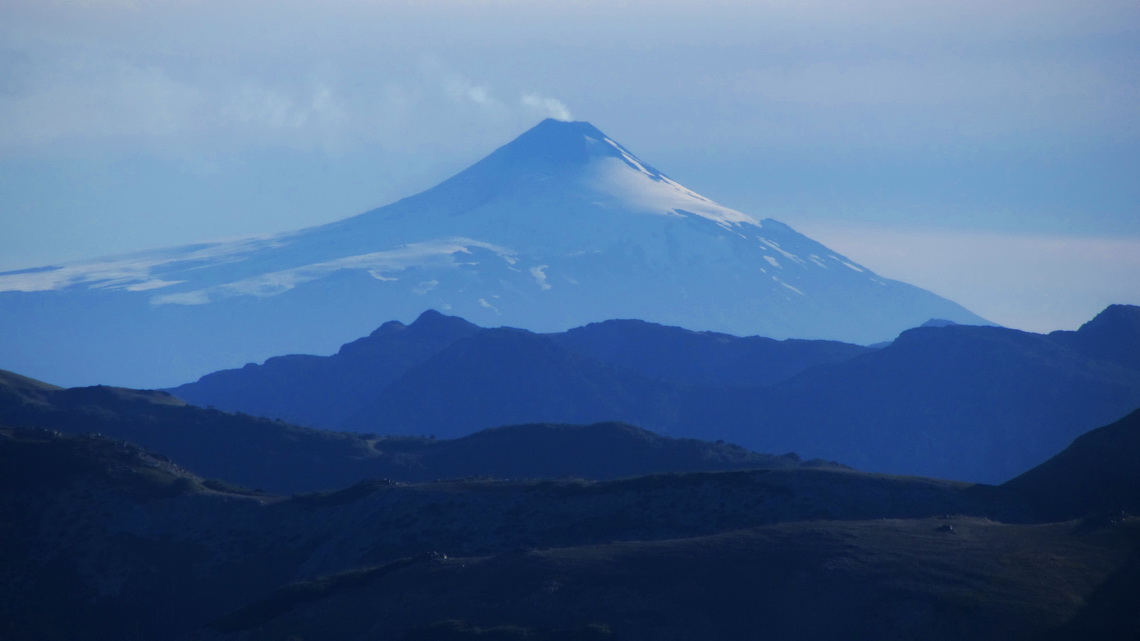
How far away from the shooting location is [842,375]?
343ft

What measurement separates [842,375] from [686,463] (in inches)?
1892

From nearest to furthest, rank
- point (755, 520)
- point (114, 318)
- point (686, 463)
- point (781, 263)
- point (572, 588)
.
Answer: point (572, 588) < point (755, 520) < point (686, 463) < point (114, 318) < point (781, 263)

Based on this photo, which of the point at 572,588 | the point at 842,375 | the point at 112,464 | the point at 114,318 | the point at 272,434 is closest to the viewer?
the point at 572,588

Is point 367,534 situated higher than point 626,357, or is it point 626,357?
point 626,357

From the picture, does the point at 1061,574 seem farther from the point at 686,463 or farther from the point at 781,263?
the point at 781,263

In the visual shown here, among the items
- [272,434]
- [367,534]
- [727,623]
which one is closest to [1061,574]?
[727,623]

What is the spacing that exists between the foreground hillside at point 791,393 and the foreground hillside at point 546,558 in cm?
5215

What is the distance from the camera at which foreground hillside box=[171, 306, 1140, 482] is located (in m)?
91.6

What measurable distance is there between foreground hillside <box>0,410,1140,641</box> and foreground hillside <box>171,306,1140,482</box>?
171 feet

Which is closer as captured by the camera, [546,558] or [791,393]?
[546,558]

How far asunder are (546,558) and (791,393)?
73.4 metres

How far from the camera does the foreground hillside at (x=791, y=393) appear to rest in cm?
9162

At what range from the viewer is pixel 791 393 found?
103m

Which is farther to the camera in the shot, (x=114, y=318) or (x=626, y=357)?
(x=114, y=318)
